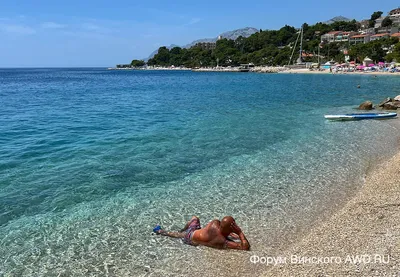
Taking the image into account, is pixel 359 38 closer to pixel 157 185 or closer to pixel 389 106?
pixel 389 106

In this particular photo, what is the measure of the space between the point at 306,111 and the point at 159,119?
14901 mm

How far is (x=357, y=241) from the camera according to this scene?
7863mm

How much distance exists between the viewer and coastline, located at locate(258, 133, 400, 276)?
664 cm

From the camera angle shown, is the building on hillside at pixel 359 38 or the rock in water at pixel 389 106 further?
the building on hillside at pixel 359 38

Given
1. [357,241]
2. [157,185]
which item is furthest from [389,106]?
[357,241]

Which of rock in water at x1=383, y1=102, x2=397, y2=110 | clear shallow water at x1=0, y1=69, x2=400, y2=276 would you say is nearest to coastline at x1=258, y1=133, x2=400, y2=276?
clear shallow water at x1=0, y1=69, x2=400, y2=276

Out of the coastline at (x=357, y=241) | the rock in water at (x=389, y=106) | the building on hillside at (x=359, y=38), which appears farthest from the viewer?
the building on hillside at (x=359, y=38)

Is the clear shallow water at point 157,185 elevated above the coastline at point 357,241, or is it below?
below

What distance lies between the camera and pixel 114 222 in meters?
Answer: 10.3

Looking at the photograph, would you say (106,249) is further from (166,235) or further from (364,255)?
(364,255)

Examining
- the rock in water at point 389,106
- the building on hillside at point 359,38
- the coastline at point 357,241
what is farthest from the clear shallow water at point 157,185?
the building on hillside at point 359,38

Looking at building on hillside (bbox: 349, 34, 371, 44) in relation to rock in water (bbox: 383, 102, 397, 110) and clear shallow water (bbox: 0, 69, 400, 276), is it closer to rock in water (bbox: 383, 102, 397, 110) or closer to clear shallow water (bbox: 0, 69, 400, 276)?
rock in water (bbox: 383, 102, 397, 110)

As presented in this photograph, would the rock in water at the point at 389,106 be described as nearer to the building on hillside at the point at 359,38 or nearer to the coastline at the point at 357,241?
Answer: the coastline at the point at 357,241

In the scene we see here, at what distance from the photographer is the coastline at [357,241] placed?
664 cm
